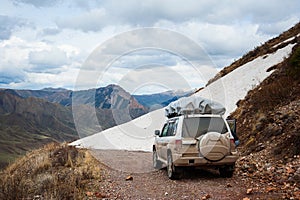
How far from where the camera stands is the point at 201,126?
10555 millimetres

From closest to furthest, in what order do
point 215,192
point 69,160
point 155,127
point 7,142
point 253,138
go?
point 215,192 → point 69,160 → point 253,138 → point 155,127 → point 7,142

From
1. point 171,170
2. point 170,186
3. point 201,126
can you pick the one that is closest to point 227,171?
point 201,126

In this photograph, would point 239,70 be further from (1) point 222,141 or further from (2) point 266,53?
(1) point 222,141

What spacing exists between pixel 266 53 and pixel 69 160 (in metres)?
21.9

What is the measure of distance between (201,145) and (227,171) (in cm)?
128

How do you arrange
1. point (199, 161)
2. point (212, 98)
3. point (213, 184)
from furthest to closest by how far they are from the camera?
1. point (212, 98)
2. point (199, 161)
3. point (213, 184)

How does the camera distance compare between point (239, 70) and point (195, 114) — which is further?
point (239, 70)

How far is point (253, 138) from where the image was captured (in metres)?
14.5

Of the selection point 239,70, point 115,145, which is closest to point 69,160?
point 115,145

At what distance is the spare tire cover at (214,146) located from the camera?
32.7ft

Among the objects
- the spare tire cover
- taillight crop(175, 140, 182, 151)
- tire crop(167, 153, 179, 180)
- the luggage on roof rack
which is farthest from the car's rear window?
tire crop(167, 153, 179, 180)

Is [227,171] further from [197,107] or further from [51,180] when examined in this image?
[51,180]

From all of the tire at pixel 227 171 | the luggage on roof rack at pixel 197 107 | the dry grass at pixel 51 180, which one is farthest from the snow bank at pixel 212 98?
the tire at pixel 227 171

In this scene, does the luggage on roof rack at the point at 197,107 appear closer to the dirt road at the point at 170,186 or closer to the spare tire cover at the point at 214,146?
the spare tire cover at the point at 214,146
